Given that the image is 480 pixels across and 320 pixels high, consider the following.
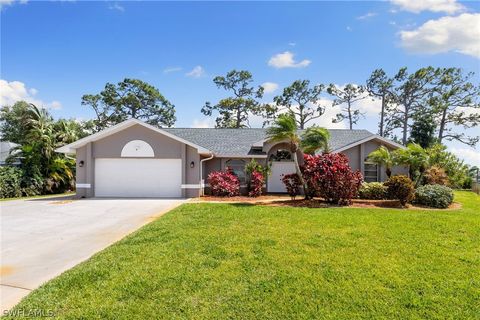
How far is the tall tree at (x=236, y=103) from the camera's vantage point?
38.4 m

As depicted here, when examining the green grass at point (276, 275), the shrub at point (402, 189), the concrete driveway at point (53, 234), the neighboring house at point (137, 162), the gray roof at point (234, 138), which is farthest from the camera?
the gray roof at point (234, 138)

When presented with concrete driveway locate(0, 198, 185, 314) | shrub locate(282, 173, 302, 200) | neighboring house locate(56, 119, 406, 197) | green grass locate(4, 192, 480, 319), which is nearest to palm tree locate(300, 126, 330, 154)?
shrub locate(282, 173, 302, 200)

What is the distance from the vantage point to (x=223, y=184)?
1723 cm

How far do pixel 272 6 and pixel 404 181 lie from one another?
390 inches

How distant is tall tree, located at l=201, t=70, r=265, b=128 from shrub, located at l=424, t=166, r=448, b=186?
2350cm

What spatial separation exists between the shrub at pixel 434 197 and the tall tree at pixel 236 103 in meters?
26.0

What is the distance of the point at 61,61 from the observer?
19.5 m

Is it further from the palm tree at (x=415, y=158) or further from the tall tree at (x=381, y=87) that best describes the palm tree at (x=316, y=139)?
the tall tree at (x=381, y=87)

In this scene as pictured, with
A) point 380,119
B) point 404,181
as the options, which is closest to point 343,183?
point 404,181

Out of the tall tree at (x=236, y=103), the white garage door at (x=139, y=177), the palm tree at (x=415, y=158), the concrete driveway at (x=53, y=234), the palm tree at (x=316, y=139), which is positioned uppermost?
the tall tree at (x=236, y=103)

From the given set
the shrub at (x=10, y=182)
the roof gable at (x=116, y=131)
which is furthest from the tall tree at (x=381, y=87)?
the shrub at (x=10, y=182)

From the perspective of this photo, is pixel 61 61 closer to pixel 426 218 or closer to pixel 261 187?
pixel 261 187

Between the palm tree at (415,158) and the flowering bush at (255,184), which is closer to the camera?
the palm tree at (415,158)

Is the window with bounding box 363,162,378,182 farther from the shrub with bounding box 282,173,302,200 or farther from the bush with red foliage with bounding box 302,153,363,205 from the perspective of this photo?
the shrub with bounding box 282,173,302,200
